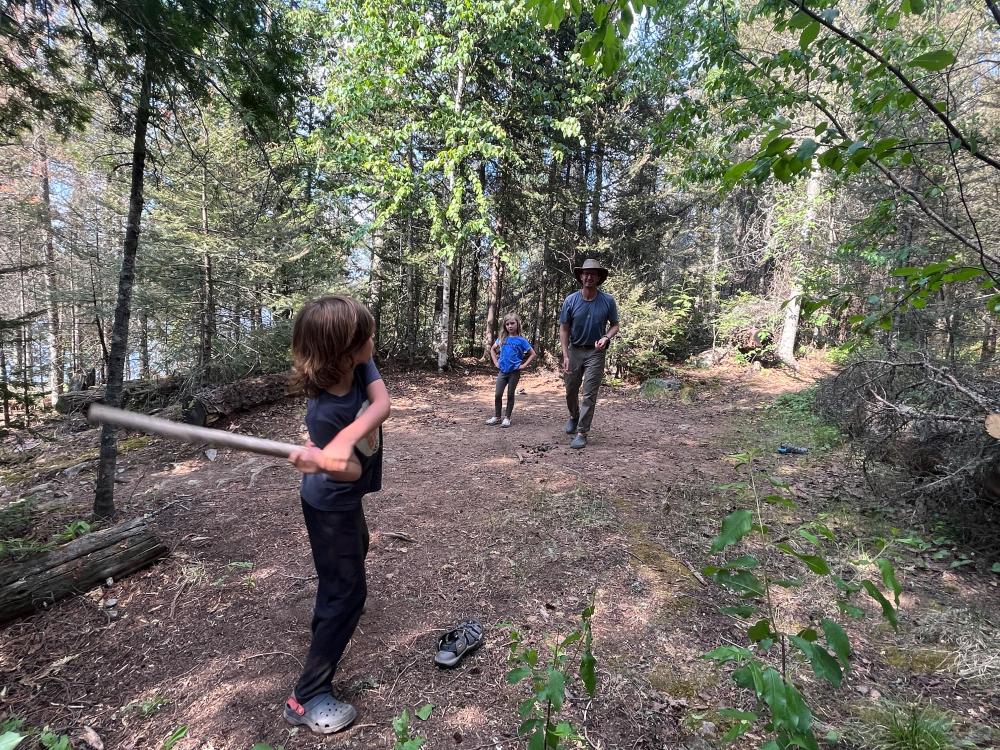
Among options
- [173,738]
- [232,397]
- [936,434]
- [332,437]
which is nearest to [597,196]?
[232,397]

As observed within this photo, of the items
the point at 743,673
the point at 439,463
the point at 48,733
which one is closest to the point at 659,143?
the point at 439,463

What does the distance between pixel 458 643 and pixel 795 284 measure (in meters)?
10.3

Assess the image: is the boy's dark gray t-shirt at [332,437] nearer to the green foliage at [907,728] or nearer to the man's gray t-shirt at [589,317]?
the green foliage at [907,728]

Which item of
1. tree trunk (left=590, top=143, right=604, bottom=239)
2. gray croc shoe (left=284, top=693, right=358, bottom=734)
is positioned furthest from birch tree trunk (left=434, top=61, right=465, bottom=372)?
gray croc shoe (left=284, top=693, right=358, bottom=734)

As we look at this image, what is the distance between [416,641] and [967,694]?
2.77 m

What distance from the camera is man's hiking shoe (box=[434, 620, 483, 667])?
2432 millimetres

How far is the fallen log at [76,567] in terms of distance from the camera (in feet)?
9.32

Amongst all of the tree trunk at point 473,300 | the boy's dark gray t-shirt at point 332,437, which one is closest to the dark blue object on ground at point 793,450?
the boy's dark gray t-shirt at point 332,437

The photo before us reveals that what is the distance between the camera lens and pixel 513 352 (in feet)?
22.5

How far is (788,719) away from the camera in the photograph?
3.77ft

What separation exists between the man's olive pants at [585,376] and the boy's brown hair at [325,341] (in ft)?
13.2

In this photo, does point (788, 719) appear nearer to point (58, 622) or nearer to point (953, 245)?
point (58, 622)

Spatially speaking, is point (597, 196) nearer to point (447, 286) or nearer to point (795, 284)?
point (447, 286)

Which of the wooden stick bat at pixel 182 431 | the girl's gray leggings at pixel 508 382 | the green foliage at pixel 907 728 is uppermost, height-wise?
the wooden stick bat at pixel 182 431
